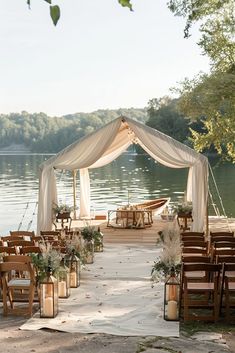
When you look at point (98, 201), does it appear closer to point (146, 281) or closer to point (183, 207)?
point (183, 207)

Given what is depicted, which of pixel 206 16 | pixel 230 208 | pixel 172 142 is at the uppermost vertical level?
pixel 206 16

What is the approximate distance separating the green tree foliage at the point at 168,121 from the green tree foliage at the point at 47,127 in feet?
193

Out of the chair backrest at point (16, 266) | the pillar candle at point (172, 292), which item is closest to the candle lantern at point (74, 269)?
the chair backrest at point (16, 266)

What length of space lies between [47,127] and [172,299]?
150588 mm

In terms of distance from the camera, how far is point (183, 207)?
18906mm

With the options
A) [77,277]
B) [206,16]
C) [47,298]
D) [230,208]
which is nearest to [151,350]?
[47,298]

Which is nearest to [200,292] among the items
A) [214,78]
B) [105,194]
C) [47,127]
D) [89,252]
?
[89,252]

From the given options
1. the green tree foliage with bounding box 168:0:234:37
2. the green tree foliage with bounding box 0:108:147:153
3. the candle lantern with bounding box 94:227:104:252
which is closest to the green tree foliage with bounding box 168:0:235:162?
the green tree foliage with bounding box 168:0:234:37

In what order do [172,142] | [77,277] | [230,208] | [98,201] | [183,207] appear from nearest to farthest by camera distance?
[77,277], [172,142], [183,207], [230,208], [98,201]

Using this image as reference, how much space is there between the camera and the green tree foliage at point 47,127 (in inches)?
5669

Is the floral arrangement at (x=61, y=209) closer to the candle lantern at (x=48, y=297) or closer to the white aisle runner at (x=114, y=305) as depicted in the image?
the white aisle runner at (x=114, y=305)

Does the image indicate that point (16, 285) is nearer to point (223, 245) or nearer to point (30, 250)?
point (30, 250)

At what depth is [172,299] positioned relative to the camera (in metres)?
8.39

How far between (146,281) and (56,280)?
9.95ft
